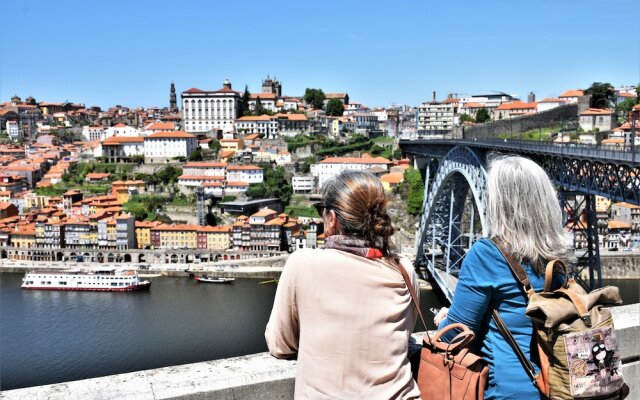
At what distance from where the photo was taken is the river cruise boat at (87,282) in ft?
57.8

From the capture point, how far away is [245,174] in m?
26.8

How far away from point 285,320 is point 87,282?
18.3 m

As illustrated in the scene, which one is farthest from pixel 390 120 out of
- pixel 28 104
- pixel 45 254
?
pixel 28 104

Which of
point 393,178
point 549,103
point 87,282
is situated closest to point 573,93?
point 549,103

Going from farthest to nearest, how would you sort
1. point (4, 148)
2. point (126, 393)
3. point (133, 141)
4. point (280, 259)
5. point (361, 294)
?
point (4, 148)
point (133, 141)
point (280, 259)
point (126, 393)
point (361, 294)

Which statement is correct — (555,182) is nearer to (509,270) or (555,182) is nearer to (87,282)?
→ (509,270)

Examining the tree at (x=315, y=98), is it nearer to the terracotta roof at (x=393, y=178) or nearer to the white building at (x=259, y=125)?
the white building at (x=259, y=125)

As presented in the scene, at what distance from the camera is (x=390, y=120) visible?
39.6m

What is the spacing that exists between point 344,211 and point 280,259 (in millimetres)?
19102

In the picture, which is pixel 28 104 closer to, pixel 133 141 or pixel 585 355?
pixel 133 141

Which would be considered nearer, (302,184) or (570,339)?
(570,339)

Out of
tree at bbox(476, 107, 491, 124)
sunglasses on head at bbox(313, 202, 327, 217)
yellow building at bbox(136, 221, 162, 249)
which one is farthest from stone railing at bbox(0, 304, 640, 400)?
tree at bbox(476, 107, 491, 124)

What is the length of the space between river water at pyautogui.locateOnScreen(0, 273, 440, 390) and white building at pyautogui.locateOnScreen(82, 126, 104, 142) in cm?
2477

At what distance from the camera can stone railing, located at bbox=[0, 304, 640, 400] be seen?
1.09 meters
